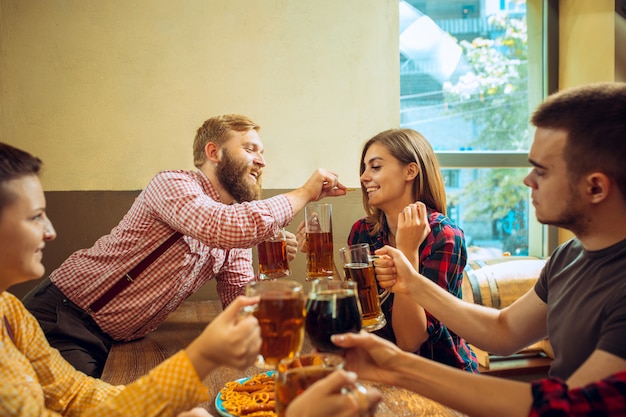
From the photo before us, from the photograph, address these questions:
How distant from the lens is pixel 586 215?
134 centimetres

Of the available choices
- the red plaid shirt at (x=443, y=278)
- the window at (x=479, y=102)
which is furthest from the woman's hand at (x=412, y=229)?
the window at (x=479, y=102)

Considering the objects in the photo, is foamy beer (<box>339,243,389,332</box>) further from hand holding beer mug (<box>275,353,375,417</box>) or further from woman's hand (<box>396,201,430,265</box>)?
hand holding beer mug (<box>275,353,375,417</box>)

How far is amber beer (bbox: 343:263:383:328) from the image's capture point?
164 centimetres

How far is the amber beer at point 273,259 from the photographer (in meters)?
2.13

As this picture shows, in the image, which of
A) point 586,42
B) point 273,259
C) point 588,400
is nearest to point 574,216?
point 588,400

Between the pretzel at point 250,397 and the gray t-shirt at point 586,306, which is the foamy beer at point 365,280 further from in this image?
the gray t-shirt at point 586,306

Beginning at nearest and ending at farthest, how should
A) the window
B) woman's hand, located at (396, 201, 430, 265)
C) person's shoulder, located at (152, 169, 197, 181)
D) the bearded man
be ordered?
1. woman's hand, located at (396, 201, 430, 265)
2. the bearded man
3. person's shoulder, located at (152, 169, 197, 181)
4. the window

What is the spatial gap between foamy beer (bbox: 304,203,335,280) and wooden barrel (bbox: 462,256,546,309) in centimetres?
138

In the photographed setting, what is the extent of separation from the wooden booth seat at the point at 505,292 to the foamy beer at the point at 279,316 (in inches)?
87.1

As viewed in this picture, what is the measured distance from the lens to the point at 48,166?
10.2ft

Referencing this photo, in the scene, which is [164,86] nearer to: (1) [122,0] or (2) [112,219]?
(1) [122,0]

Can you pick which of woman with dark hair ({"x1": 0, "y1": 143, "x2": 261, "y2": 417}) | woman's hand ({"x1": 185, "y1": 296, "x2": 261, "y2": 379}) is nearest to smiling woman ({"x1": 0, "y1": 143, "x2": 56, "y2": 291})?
woman with dark hair ({"x1": 0, "y1": 143, "x2": 261, "y2": 417})

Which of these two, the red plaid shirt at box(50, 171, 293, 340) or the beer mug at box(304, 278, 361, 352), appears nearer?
the beer mug at box(304, 278, 361, 352)

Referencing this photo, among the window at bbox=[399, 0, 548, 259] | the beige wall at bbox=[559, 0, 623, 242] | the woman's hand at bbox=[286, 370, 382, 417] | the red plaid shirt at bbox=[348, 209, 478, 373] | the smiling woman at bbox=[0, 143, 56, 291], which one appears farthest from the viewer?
the window at bbox=[399, 0, 548, 259]
